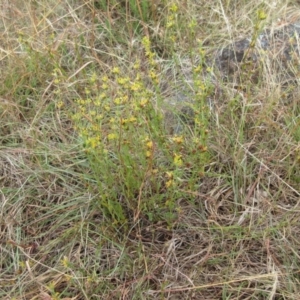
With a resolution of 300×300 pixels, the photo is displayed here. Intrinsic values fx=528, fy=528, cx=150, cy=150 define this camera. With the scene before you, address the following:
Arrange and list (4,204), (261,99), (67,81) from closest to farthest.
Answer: (4,204) < (261,99) < (67,81)

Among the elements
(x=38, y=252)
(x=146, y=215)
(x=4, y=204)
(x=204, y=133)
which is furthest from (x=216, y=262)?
(x=4, y=204)

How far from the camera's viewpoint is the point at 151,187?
167 centimetres

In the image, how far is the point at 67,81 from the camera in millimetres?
2068

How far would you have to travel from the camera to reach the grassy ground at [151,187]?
154 centimetres

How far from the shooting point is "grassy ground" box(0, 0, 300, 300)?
1544 millimetres

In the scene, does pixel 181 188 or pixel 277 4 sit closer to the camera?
pixel 181 188

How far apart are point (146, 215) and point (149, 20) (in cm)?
105

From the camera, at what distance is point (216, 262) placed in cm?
158

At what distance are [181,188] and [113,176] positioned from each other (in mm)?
236

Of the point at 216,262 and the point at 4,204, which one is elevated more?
the point at 216,262

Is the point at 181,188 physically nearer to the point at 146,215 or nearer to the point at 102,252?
the point at 146,215

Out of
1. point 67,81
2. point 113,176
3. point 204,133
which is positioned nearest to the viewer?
point 204,133

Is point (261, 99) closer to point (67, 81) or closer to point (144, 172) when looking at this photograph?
point (144, 172)

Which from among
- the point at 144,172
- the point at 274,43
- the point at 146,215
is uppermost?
the point at 274,43
